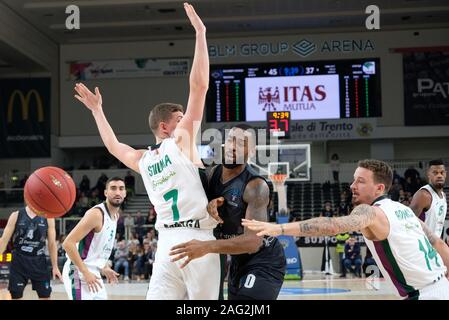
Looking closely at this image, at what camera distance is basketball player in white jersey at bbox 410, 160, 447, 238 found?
786 centimetres

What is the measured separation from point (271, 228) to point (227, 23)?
2072cm

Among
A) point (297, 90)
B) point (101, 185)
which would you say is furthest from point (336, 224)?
point (101, 185)

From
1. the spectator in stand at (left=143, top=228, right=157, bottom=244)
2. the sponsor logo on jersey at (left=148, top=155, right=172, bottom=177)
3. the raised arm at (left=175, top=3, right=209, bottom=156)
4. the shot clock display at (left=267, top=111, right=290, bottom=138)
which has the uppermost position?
the shot clock display at (left=267, top=111, right=290, bottom=138)

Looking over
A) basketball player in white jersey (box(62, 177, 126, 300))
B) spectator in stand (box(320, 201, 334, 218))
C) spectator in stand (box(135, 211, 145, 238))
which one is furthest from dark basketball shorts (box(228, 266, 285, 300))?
spectator in stand (box(135, 211, 145, 238))

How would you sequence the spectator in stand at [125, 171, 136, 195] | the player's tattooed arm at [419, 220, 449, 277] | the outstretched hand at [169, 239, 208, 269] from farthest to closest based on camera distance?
the spectator in stand at [125, 171, 136, 195] → the player's tattooed arm at [419, 220, 449, 277] → the outstretched hand at [169, 239, 208, 269]

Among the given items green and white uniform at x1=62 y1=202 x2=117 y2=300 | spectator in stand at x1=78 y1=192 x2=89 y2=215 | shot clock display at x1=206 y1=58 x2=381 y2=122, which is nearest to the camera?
green and white uniform at x1=62 y1=202 x2=117 y2=300

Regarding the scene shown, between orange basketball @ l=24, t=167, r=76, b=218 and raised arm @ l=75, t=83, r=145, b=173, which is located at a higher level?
raised arm @ l=75, t=83, r=145, b=173

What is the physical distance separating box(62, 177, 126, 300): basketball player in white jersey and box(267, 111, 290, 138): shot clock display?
34.8 feet

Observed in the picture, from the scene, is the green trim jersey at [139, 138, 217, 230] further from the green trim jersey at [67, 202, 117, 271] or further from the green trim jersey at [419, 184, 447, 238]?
the green trim jersey at [419, 184, 447, 238]

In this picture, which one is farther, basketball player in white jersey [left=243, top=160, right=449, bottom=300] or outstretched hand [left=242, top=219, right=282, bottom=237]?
basketball player in white jersey [left=243, top=160, right=449, bottom=300]

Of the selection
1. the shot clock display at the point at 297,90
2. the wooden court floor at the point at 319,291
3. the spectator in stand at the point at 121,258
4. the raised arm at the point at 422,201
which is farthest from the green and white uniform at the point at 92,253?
the shot clock display at the point at 297,90

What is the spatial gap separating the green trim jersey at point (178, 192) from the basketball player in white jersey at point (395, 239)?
523mm
